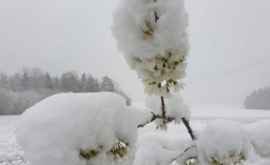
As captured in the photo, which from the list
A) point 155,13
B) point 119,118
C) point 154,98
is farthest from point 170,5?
point 154,98

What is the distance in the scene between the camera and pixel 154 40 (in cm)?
50

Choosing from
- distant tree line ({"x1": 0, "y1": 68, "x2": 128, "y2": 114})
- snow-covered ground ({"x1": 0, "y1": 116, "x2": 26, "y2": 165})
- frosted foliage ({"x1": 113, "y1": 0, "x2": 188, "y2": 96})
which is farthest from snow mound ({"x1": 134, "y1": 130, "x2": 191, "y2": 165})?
distant tree line ({"x1": 0, "y1": 68, "x2": 128, "y2": 114})

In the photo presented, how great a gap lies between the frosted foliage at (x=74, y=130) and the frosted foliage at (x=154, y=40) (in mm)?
72

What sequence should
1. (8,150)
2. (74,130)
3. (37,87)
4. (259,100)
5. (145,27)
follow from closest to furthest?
(74,130)
(145,27)
(8,150)
(37,87)
(259,100)

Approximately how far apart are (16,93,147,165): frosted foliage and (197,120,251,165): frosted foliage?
0.53ft

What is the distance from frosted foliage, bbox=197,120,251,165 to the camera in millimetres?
560

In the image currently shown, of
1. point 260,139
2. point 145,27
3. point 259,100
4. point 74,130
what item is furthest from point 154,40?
point 259,100

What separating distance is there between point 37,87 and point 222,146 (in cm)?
2068

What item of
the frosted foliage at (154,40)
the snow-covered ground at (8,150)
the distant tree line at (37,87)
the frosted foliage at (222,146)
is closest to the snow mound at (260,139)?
the frosted foliage at (222,146)

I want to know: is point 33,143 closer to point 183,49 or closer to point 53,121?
point 53,121

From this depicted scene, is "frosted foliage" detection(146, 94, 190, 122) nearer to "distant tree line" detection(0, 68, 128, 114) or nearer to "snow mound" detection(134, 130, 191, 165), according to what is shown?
"snow mound" detection(134, 130, 191, 165)

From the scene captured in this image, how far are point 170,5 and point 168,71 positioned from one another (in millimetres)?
90

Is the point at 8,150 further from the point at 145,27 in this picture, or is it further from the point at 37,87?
the point at 37,87

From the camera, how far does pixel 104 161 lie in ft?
1.36
